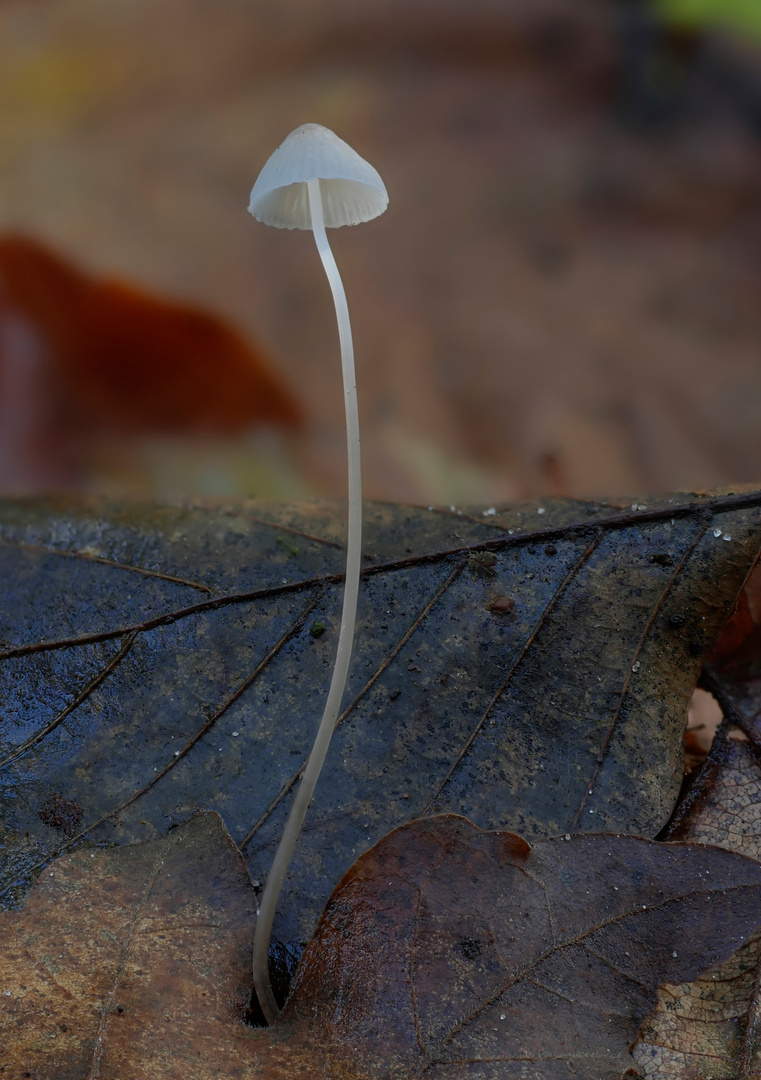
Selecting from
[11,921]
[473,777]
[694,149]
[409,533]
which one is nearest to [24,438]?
[409,533]

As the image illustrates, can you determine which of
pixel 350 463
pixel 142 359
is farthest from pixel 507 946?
pixel 142 359

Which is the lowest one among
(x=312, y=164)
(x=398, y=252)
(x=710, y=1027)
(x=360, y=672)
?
(x=710, y=1027)

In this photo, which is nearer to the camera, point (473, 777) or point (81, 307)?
point (473, 777)

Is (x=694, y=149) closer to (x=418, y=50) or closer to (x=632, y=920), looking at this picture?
(x=418, y=50)

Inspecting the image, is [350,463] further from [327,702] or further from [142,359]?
[142,359]

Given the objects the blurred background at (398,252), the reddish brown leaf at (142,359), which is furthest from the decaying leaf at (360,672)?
the reddish brown leaf at (142,359)

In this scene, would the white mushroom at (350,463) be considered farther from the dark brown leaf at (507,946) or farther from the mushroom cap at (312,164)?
the dark brown leaf at (507,946)
